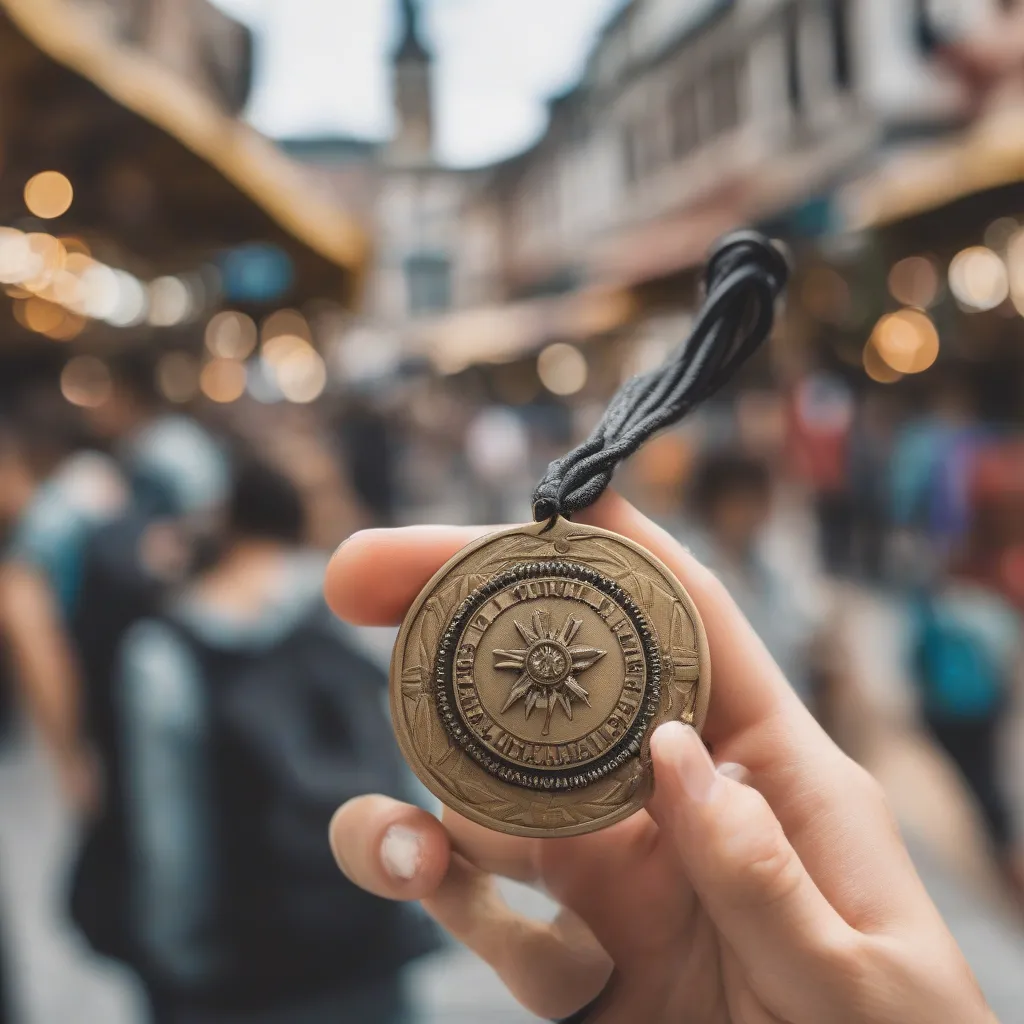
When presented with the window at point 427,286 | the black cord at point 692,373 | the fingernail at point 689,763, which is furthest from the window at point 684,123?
the fingernail at point 689,763

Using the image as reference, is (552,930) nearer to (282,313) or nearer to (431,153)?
(431,153)

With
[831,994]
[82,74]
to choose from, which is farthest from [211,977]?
[82,74]

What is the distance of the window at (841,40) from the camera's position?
4188 millimetres

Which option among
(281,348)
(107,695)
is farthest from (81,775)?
(281,348)

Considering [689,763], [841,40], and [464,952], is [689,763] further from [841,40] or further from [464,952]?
[841,40]

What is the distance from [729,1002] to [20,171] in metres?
4.79

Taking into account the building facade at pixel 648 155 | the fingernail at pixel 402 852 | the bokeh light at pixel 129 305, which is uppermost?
the building facade at pixel 648 155

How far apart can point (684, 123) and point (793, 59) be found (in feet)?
4.52

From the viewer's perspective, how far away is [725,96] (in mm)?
5562

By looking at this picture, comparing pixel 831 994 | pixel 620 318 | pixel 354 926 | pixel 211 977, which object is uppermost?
pixel 620 318

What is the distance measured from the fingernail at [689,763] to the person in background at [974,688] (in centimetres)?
244

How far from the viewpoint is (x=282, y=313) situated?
26.7 feet

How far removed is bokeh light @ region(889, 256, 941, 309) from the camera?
4.32 metres

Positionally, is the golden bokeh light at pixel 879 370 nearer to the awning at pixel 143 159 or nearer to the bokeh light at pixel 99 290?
the awning at pixel 143 159
